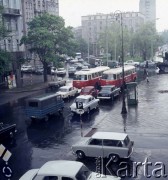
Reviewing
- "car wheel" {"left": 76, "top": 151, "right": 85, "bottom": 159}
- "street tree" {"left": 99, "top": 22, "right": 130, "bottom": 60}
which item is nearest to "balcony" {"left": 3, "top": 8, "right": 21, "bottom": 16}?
"street tree" {"left": 99, "top": 22, "right": 130, "bottom": 60}

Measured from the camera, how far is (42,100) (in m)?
28.1

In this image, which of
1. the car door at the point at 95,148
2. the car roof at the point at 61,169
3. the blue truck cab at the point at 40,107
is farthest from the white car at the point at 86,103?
the car roof at the point at 61,169

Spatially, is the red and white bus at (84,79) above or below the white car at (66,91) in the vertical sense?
above

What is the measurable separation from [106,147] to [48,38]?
3544cm

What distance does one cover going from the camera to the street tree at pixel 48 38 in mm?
51112

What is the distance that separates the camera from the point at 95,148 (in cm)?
1848

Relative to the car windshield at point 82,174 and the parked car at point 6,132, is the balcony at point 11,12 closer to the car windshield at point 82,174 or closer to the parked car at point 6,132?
the parked car at point 6,132

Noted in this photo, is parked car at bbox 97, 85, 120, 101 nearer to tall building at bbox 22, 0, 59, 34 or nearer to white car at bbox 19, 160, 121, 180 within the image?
white car at bbox 19, 160, 121, 180

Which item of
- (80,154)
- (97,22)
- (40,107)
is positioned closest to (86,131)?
(40,107)

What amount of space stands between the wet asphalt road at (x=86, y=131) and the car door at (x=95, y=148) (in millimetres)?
498

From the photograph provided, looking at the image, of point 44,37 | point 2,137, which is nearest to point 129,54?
point 44,37

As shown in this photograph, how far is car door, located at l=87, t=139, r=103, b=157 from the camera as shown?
60.4 ft

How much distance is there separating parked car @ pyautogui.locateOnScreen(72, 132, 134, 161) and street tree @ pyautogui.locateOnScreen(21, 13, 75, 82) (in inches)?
1316

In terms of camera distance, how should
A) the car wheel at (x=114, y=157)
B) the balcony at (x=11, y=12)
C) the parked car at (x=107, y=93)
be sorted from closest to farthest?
the car wheel at (x=114, y=157)
the parked car at (x=107, y=93)
the balcony at (x=11, y=12)
